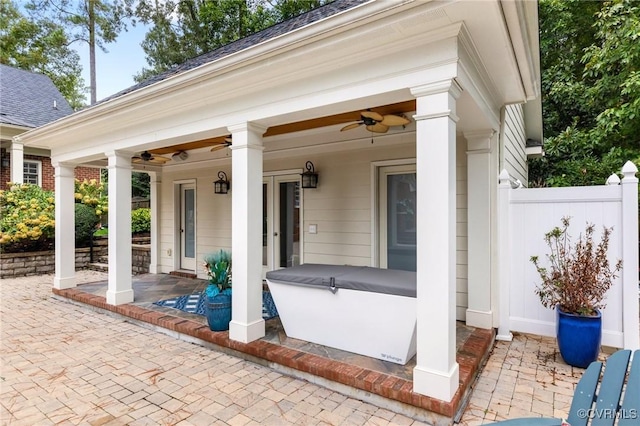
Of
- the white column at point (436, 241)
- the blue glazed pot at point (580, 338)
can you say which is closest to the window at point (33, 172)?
the white column at point (436, 241)

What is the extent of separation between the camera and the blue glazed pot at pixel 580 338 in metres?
3.13

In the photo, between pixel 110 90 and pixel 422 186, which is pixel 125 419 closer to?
pixel 422 186

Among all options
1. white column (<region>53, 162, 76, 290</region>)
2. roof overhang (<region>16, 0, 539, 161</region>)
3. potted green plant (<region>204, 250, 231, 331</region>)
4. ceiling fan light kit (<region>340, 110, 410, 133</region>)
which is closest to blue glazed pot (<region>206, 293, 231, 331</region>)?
potted green plant (<region>204, 250, 231, 331</region>)

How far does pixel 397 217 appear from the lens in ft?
15.5

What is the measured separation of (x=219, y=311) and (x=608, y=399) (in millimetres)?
3276

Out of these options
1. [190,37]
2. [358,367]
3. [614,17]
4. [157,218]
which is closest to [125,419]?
[358,367]

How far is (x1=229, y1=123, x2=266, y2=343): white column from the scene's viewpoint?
3504 mm

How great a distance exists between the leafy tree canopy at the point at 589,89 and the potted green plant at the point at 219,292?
7827 millimetres

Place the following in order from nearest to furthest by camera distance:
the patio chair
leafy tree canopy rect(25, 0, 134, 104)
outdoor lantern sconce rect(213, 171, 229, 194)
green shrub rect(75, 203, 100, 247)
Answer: the patio chair, outdoor lantern sconce rect(213, 171, 229, 194), green shrub rect(75, 203, 100, 247), leafy tree canopy rect(25, 0, 134, 104)

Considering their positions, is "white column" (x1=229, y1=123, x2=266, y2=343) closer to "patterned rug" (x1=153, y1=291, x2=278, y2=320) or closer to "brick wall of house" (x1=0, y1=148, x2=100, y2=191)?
"patterned rug" (x1=153, y1=291, x2=278, y2=320)

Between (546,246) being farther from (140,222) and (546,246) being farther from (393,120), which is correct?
(140,222)

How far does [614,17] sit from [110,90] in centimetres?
2068

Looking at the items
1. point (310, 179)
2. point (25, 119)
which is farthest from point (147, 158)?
point (25, 119)

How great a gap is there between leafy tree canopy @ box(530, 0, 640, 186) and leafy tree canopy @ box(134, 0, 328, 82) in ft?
26.3
